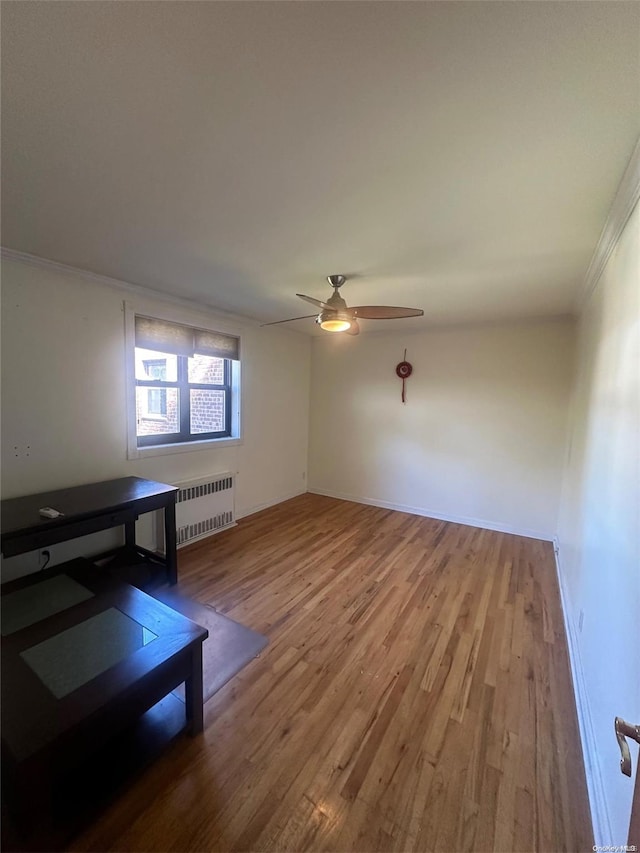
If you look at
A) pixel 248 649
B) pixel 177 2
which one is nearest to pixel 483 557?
pixel 248 649

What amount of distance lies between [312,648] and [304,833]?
2.74ft

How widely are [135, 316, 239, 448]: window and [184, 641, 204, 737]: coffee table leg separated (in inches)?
79.8

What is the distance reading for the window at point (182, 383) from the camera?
2.98m

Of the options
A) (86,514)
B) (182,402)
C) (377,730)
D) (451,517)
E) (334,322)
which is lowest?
(377,730)

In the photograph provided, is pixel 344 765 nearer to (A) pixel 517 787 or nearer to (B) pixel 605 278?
(A) pixel 517 787

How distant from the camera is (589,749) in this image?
1382mm

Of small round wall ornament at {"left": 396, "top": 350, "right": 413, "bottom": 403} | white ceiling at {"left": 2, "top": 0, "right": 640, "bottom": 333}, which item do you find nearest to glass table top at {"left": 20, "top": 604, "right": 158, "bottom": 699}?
white ceiling at {"left": 2, "top": 0, "right": 640, "bottom": 333}

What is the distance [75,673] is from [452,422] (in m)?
3.86

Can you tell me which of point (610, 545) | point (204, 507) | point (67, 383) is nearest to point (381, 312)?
point (610, 545)

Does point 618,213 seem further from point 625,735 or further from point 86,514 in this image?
point 86,514

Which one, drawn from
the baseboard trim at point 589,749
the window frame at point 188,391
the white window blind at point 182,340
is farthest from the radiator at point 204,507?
the baseboard trim at point 589,749

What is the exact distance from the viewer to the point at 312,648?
1960 millimetres

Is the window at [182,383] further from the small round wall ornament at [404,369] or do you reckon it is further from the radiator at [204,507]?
the small round wall ornament at [404,369]

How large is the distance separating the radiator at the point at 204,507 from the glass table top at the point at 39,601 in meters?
1.15
